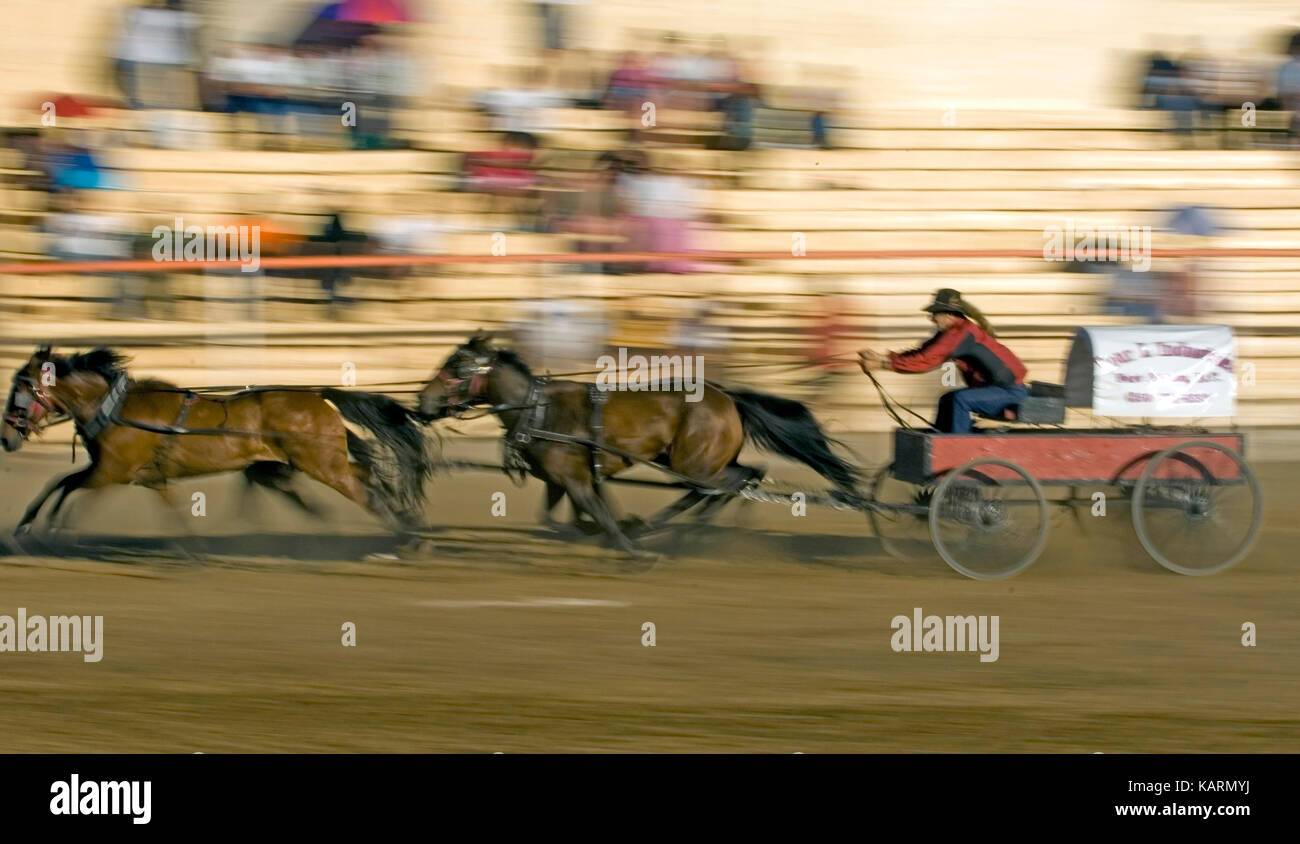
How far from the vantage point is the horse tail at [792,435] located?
7.82 meters

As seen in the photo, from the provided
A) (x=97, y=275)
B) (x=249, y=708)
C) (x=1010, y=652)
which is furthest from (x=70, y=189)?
(x=1010, y=652)

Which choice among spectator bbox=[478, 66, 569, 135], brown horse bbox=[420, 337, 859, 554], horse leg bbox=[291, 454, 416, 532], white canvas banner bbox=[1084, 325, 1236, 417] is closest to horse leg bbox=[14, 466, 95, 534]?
horse leg bbox=[291, 454, 416, 532]

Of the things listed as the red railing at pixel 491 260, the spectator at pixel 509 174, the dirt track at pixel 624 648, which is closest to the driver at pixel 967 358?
the dirt track at pixel 624 648

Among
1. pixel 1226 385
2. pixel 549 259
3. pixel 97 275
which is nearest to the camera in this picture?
pixel 1226 385

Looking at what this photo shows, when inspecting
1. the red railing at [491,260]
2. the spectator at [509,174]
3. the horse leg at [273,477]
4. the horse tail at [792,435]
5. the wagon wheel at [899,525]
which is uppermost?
the spectator at [509,174]

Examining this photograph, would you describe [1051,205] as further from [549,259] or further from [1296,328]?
[549,259]

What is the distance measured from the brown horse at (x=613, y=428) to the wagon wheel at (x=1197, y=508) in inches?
53.8

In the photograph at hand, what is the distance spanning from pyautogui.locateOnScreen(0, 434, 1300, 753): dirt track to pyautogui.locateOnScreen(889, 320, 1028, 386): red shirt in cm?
96

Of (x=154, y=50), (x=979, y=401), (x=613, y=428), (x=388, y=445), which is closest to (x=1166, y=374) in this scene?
(x=979, y=401)

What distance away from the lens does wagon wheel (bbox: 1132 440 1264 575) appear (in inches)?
281

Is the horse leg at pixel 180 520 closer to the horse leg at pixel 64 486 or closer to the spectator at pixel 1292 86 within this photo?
the horse leg at pixel 64 486

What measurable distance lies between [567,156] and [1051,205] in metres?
3.58

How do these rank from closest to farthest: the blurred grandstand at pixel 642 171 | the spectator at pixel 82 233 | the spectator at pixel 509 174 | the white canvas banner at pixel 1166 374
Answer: the white canvas banner at pixel 1166 374 → the blurred grandstand at pixel 642 171 → the spectator at pixel 82 233 → the spectator at pixel 509 174

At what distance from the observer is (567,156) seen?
10984mm
